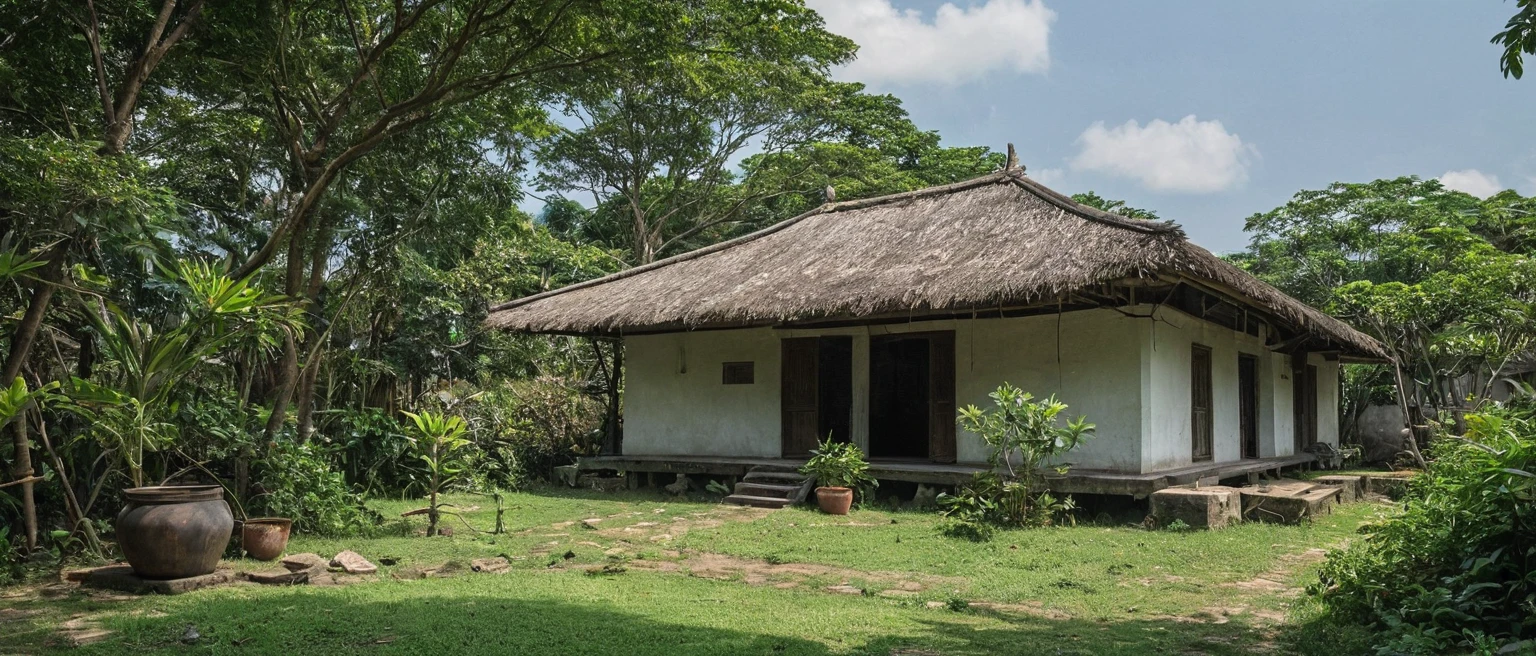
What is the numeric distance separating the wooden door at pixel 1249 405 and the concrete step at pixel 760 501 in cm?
679

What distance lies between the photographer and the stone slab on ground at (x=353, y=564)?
6.44 m

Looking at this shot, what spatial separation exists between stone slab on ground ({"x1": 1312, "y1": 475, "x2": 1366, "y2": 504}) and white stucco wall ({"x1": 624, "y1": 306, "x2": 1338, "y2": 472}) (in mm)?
1125

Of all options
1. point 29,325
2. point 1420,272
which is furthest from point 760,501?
point 1420,272

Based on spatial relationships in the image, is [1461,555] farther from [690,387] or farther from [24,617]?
[690,387]

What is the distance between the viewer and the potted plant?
9.88 meters

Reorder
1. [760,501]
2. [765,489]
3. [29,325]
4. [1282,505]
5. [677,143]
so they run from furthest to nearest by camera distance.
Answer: [677,143]
[765,489]
[760,501]
[1282,505]
[29,325]

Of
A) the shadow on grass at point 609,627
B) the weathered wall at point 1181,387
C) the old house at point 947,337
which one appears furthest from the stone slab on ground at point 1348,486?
the shadow on grass at point 609,627

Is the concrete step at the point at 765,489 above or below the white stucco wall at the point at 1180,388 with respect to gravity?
below

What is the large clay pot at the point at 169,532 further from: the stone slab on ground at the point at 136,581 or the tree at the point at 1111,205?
the tree at the point at 1111,205

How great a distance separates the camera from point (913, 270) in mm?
10641

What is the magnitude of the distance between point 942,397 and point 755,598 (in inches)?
224

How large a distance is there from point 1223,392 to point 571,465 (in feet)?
27.4

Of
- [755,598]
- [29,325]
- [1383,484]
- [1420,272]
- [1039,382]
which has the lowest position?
[755,598]

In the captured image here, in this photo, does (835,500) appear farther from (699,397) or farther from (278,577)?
(278,577)
